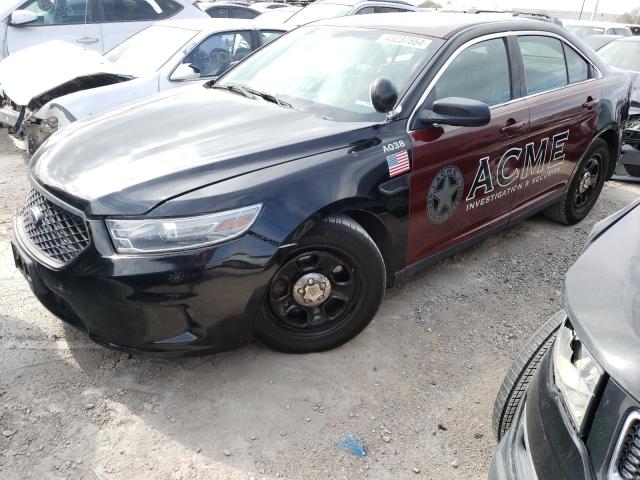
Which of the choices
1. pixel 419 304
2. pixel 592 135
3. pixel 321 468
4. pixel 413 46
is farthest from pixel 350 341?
pixel 592 135

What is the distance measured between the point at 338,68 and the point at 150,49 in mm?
3232

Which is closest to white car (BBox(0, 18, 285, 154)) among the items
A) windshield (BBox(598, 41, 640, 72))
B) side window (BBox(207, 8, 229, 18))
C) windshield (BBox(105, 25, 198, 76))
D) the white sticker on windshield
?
windshield (BBox(105, 25, 198, 76))

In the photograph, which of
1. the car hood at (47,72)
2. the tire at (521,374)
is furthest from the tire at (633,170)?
the car hood at (47,72)

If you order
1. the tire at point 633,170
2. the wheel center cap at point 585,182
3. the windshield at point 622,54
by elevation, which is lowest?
the tire at point 633,170

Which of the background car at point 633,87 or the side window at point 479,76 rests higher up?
the side window at point 479,76

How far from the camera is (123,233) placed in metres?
2.35

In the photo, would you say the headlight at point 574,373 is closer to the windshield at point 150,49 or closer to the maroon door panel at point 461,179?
the maroon door panel at point 461,179

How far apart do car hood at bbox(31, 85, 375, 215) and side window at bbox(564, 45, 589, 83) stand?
2.19 metres

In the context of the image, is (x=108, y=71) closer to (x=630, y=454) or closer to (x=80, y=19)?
(x=80, y=19)

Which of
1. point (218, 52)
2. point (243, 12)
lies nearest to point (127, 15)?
point (218, 52)

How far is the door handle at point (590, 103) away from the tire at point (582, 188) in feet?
1.07

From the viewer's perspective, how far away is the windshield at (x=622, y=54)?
7.54 m

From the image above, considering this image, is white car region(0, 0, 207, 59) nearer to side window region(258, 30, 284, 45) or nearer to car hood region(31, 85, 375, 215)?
side window region(258, 30, 284, 45)

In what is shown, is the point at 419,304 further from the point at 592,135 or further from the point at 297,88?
the point at 592,135
